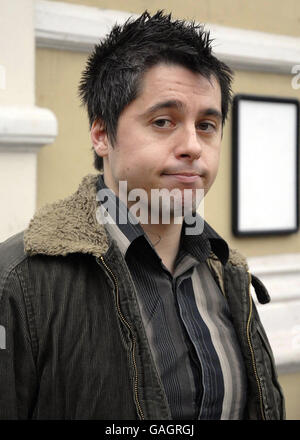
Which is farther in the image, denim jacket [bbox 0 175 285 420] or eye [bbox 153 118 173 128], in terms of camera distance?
eye [bbox 153 118 173 128]

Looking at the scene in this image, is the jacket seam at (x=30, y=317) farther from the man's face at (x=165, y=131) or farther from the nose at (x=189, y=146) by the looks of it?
the nose at (x=189, y=146)

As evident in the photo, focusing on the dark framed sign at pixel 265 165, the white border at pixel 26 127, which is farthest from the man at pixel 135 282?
the dark framed sign at pixel 265 165

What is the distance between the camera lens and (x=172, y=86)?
1.24 metres

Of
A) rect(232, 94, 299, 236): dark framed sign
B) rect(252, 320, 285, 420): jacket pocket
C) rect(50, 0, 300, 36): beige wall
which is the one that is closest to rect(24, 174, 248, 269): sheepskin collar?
rect(252, 320, 285, 420): jacket pocket

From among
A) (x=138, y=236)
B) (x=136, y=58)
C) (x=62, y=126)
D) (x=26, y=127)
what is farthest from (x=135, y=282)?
(x=62, y=126)

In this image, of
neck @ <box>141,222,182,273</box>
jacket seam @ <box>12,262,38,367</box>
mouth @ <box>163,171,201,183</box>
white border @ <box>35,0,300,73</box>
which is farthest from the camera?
white border @ <box>35,0,300,73</box>

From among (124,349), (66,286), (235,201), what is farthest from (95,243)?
(235,201)

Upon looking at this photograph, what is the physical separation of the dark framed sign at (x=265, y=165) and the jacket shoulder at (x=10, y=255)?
1.81 metres

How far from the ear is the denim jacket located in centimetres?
22

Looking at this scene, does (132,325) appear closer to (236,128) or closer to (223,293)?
(223,293)

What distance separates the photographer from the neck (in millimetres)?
1355

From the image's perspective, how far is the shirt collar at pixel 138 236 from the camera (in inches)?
50.9

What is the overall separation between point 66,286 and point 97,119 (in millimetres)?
416
